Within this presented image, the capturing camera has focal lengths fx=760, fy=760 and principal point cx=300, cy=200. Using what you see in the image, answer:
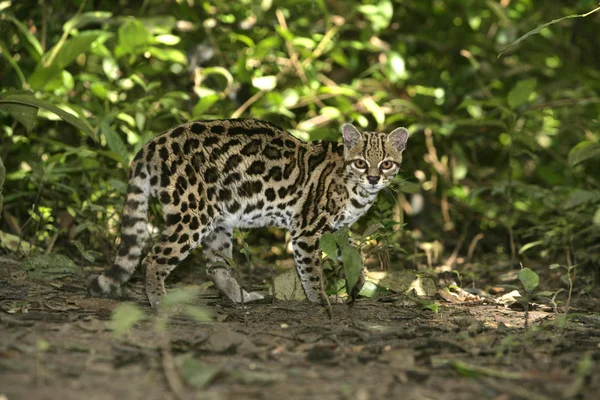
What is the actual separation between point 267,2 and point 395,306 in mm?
4444

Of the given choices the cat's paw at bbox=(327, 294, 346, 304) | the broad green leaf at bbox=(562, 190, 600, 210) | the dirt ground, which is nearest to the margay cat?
the cat's paw at bbox=(327, 294, 346, 304)

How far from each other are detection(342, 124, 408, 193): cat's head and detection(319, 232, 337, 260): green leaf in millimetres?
1212

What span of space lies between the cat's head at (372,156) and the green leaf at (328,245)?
121 cm

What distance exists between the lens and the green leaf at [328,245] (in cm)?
526

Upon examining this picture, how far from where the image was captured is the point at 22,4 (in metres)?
9.11

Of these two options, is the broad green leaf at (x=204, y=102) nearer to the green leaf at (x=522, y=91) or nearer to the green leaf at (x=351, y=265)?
the green leaf at (x=522, y=91)

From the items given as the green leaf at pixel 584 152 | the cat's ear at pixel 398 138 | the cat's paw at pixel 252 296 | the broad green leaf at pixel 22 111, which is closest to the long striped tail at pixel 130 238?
the cat's paw at pixel 252 296

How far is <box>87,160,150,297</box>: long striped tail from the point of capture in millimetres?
6066

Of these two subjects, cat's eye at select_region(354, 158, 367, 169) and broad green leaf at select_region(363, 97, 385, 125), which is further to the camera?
broad green leaf at select_region(363, 97, 385, 125)

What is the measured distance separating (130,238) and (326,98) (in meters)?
3.80

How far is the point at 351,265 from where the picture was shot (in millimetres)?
5227

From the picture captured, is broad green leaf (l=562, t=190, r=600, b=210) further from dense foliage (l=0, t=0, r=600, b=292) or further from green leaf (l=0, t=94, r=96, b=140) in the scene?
green leaf (l=0, t=94, r=96, b=140)

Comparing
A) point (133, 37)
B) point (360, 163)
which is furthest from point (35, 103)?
point (360, 163)

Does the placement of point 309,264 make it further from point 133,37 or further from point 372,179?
point 133,37
